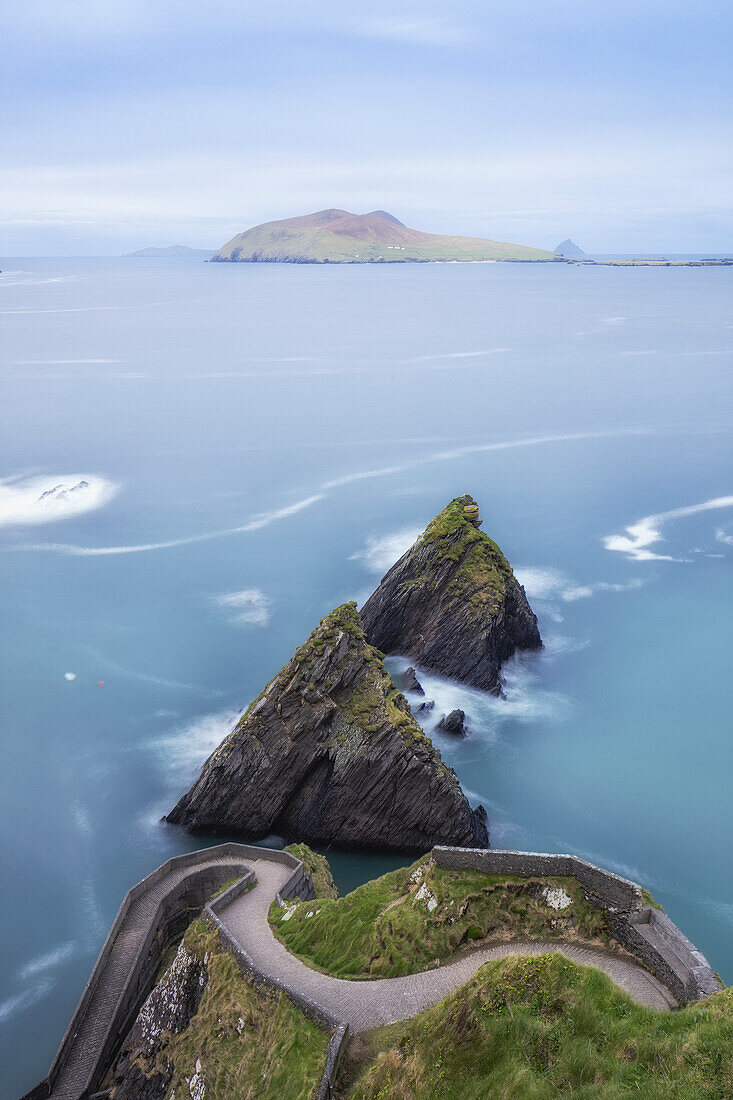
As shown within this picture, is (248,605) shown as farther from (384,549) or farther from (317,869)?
(317,869)

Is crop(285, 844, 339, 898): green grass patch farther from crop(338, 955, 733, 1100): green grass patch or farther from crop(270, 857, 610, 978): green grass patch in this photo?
crop(338, 955, 733, 1100): green grass patch

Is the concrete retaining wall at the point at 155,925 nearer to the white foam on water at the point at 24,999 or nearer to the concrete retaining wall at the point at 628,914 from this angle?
the white foam on water at the point at 24,999

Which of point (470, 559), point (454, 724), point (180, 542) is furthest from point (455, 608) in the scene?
point (180, 542)

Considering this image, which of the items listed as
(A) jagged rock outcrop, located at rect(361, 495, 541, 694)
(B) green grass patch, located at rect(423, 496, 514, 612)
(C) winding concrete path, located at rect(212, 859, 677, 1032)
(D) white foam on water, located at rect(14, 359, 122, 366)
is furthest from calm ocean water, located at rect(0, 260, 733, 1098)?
(D) white foam on water, located at rect(14, 359, 122, 366)

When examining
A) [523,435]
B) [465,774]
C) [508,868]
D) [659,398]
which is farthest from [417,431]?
[508,868]

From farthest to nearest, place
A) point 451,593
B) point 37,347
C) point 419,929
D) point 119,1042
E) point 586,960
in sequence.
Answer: point 37,347, point 451,593, point 119,1042, point 419,929, point 586,960

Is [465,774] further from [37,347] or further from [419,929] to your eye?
[37,347]
